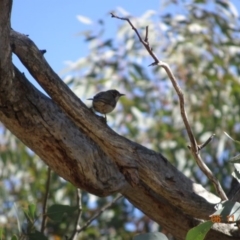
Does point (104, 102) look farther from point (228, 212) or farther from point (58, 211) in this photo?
point (228, 212)

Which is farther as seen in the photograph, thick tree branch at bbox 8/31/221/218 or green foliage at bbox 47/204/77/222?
green foliage at bbox 47/204/77/222

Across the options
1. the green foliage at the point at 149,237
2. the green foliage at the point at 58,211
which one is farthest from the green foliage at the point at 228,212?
the green foliage at the point at 58,211

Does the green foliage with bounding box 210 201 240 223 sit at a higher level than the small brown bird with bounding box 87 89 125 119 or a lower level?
lower

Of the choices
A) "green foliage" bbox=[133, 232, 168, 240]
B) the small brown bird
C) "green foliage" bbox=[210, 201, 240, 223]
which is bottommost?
"green foliage" bbox=[133, 232, 168, 240]

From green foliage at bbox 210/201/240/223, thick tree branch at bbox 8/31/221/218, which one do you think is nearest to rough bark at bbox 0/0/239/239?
thick tree branch at bbox 8/31/221/218

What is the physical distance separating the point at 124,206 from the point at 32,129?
2.64 m

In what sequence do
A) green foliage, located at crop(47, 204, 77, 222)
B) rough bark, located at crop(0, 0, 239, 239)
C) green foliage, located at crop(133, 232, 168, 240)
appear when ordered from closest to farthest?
green foliage, located at crop(133, 232, 168, 240) < rough bark, located at crop(0, 0, 239, 239) < green foliage, located at crop(47, 204, 77, 222)

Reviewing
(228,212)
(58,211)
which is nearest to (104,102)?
(58,211)

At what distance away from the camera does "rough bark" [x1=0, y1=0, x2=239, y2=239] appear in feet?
4.65

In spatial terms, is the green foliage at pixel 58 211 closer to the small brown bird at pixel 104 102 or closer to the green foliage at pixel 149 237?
the small brown bird at pixel 104 102

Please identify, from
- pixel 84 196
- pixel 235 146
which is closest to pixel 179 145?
pixel 235 146

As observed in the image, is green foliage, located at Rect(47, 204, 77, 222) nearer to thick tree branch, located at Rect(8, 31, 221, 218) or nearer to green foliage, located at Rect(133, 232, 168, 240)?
thick tree branch, located at Rect(8, 31, 221, 218)

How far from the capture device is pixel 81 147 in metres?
1.49

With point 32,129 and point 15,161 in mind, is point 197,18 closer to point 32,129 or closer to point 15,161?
point 15,161
